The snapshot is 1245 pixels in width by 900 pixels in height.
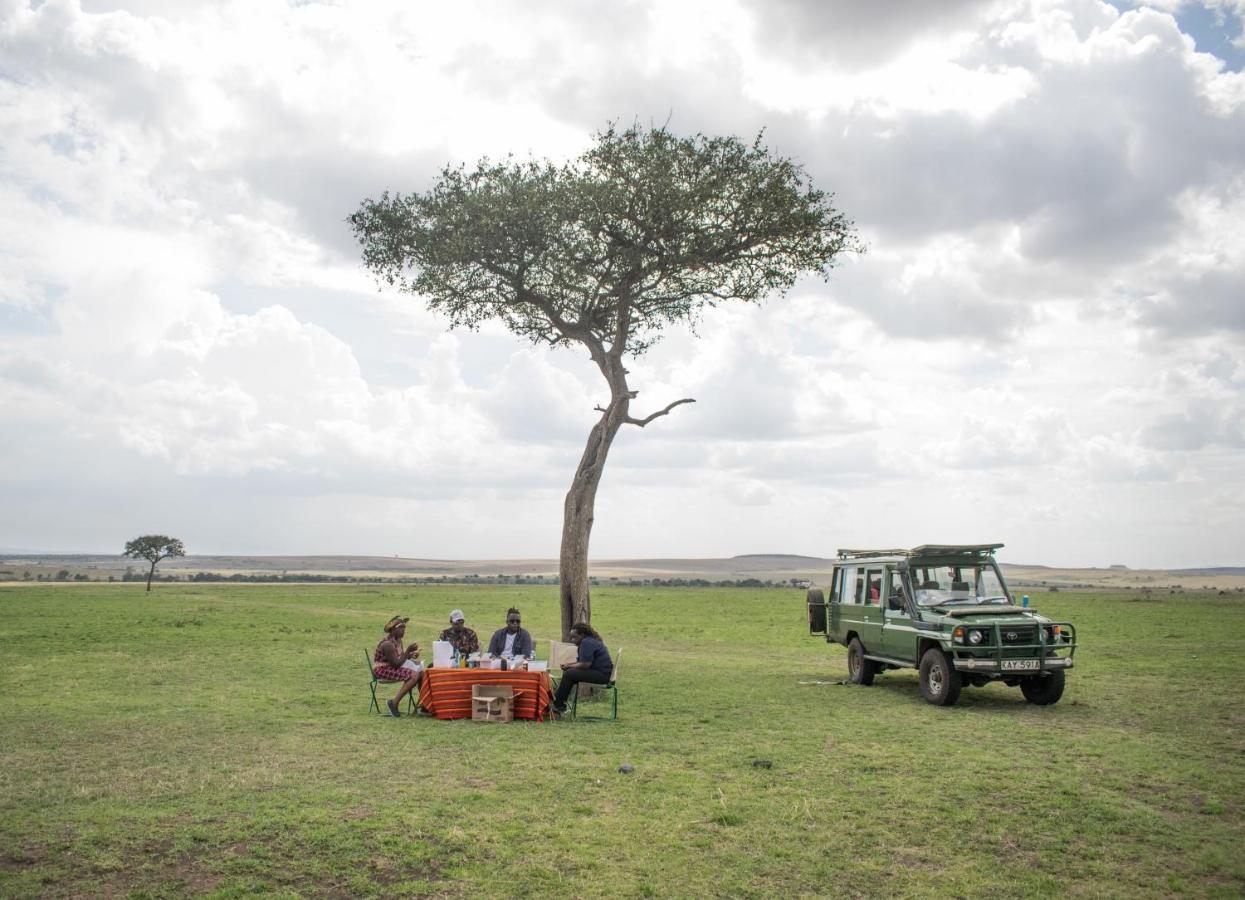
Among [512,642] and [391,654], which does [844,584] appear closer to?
[512,642]

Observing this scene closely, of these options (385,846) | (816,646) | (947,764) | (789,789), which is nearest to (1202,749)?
(947,764)

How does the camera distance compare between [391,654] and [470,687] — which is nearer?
[470,687]

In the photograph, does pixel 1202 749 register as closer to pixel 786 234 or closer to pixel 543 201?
pixel 786 234

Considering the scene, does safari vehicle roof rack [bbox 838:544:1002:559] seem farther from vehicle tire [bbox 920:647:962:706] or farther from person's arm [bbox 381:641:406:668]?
person's arm [bbox 381:641:406:668]

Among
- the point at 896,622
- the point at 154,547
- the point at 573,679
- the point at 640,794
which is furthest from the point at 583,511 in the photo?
the point at 154,547

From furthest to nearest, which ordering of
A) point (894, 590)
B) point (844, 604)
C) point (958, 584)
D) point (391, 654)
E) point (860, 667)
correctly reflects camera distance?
1. point (844, 604)
2. point (860, 667)
3. point (894, 590)
4. point (958, 584)
5. point (391, 654)

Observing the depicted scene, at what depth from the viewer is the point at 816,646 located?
32.9 metres

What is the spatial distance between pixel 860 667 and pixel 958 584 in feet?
10.1

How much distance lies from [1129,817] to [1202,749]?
442cm

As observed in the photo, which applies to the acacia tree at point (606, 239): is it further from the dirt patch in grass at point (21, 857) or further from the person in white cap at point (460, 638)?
the dirt patch in grass at point (21, 857)

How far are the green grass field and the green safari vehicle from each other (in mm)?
673

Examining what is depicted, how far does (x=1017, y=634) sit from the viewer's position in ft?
53.7

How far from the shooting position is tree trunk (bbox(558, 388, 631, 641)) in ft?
66.3

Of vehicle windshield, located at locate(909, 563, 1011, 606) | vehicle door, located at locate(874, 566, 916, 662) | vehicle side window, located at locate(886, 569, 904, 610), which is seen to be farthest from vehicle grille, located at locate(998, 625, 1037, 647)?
vehicle side window, located at locate(886, 569, 904, 610)
